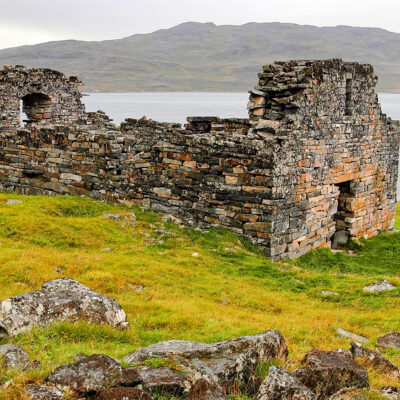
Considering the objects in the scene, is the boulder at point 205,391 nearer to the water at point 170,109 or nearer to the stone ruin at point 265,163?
the stone ruin at point 265,163

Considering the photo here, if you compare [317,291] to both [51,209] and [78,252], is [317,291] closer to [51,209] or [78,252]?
[78,252]

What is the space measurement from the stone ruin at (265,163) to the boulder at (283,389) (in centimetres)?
918

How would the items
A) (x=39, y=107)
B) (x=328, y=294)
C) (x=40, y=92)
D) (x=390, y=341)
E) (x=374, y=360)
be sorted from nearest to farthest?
(x=374, y=360) → (x=390, y=341) → (x=328, y=294) → (x=40, y=92) → (x=39, y=107)

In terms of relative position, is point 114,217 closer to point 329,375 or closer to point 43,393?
point 329,375

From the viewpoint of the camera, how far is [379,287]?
1159 centimetres

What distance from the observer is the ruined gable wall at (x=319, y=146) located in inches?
579

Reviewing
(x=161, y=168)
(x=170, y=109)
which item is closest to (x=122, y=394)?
(x=161, y=168)

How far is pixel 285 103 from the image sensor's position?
15.2 m

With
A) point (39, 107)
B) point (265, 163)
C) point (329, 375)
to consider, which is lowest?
point (329, 375)

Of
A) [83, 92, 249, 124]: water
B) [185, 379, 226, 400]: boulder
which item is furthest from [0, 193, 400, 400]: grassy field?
[83, 92, 249, 124]: water

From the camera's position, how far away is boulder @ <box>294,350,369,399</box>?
544cm

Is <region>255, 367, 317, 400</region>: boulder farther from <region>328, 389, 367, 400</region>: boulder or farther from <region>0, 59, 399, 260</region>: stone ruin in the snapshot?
<region>0, 59, 399, 260</region>: stone ruin

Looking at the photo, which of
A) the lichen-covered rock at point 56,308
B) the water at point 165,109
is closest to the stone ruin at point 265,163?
the lichen-covered rock at point 56,308

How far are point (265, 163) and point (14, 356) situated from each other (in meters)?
9.94
